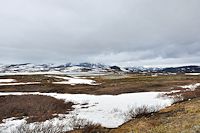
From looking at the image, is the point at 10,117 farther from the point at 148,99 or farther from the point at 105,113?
the point at 148,99

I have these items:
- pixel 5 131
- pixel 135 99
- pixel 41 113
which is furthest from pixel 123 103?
pixel 5 131

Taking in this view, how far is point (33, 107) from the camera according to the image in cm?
3288

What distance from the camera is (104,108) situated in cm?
3288

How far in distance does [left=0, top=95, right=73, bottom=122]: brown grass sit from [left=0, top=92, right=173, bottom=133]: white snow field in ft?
4.55

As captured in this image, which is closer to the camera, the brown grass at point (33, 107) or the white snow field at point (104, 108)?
the white snow field at point (104, 108)

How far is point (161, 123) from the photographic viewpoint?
2181 cm

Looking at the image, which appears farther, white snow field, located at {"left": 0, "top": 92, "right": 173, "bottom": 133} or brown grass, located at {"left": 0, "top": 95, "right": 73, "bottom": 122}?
brown grass, located at {"left": 0, "top": 95, "right": 73, "bottom": 122}

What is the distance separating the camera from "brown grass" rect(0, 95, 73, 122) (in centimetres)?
2909

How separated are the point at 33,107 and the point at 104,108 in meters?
8.57

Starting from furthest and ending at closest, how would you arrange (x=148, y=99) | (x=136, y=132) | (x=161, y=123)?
(x=148, y=99)
(x=161, y=123)
(x=136, y=132)

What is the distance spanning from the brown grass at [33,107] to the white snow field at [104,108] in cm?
139

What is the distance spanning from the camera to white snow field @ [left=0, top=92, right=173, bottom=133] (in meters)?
25.7

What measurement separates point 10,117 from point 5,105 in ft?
18.9

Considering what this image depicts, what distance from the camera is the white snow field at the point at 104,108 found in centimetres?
2566
